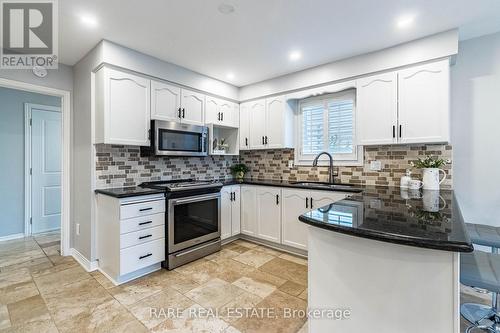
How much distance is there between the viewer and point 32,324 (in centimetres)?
176

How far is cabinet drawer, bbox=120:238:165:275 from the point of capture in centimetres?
232

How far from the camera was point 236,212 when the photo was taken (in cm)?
358

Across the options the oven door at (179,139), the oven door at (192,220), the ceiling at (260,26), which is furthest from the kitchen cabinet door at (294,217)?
the ceiling at (260,26)

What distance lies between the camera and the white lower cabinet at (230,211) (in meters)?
3.38

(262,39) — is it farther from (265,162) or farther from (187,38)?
(265,162)

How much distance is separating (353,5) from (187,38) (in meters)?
1.60

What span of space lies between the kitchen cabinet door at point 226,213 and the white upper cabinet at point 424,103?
2262mm

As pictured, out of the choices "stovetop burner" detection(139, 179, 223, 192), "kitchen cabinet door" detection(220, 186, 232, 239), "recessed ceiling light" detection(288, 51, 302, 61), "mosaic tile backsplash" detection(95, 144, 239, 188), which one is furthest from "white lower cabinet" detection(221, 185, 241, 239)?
"recessed ceiling light" detection(288, 51, 302, 61)

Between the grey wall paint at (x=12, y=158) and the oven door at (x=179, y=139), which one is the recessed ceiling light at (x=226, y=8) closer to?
the oven door at (x=179, y=139)

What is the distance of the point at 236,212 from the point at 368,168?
1.93 m

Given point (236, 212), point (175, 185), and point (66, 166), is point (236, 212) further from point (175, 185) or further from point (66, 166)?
point (66, 166)

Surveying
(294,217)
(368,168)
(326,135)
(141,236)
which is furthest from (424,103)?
(141,236)

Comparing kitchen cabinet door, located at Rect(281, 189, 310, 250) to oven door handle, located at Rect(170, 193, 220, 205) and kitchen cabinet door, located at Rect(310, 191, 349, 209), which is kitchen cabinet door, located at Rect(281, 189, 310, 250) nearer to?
kitchen cabinet door, located at Rect(310, 191, 349, 209)

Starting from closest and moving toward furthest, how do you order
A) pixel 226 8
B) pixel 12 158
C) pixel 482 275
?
pixel 482 275 → pixel 226 8 → pixel 12 158
